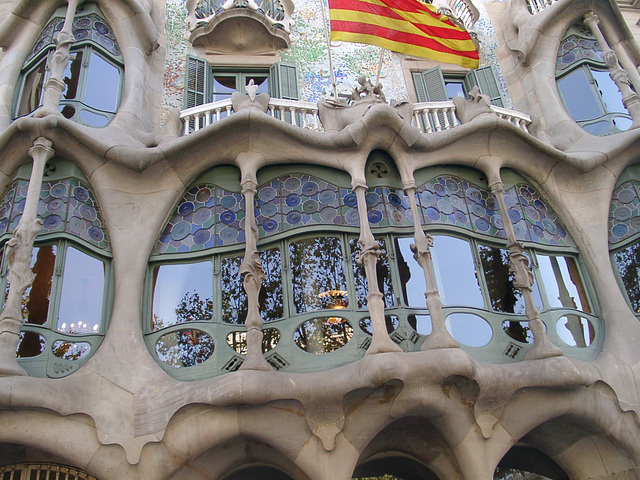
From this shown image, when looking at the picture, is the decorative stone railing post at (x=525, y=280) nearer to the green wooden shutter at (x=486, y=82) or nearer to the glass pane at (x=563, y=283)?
the glass pane at (x=563, y=283)

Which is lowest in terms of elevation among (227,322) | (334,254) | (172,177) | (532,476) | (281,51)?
(532,476)

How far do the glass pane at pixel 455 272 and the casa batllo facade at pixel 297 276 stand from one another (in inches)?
1.3

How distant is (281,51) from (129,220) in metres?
5.24

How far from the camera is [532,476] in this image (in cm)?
1059

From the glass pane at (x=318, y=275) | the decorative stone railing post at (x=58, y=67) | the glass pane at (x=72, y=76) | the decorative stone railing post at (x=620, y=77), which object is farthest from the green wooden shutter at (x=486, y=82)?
the decorative stone railing post at (x=58, y=67)

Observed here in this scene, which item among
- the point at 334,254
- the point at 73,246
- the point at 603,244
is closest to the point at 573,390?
the point at 603,244

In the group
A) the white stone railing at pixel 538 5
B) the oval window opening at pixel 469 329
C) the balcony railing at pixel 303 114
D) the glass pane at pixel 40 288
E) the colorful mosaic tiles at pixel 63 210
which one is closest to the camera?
the glass pane at pixel 40 288

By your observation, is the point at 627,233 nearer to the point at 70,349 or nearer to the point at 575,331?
the point at 575,331

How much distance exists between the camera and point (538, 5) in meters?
12.7

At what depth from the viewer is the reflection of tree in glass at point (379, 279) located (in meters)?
8.51

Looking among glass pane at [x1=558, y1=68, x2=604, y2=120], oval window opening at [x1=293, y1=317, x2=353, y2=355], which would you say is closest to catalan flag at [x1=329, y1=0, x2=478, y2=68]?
glass pane at [x1=558, y1=68, x2=604, y2=120]

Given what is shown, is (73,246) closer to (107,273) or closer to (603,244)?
(107,273)

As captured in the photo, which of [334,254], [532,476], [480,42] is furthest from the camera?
[480,42]

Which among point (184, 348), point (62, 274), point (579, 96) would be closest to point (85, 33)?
point (62, 274)
